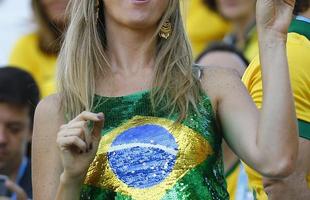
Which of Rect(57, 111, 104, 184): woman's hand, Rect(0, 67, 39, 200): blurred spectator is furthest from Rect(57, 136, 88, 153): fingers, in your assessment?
Rect(0, 67, 39, 200): blurred spectator

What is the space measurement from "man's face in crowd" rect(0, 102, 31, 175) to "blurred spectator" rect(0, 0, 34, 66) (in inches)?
94.0

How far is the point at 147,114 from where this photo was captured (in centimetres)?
371

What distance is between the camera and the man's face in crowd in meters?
5.47

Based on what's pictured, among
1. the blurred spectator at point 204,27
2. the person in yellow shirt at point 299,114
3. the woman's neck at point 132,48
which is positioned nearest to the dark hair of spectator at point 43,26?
the blurred spectator at point 204,27

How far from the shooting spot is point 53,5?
733 cm

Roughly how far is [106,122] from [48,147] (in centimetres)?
22

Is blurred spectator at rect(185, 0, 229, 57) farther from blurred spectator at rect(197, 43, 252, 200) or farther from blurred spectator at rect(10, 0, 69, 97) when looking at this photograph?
blurred spectator at rect(197, 43, 252, 200)

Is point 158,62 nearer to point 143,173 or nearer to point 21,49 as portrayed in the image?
point 143,173

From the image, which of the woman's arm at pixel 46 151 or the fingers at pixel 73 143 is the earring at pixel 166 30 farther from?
the fingers at pixel 73 143

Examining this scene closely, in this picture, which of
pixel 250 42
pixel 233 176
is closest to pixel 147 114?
pixel 233 176

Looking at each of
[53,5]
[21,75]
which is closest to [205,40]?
[53,5]

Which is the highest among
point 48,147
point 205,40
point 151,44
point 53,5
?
point 151,44

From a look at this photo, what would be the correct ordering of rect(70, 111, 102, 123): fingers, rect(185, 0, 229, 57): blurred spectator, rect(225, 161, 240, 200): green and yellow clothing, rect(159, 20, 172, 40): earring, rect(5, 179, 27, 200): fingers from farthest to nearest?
rect(185, 0, 229, 57): blurred spectator
rect(225, 161, 240, 200): green and yellow clothing
rect(5, 179, 27, 200): fingers
rect(159, 20, 172, 40): earring
rect(70, 111, 102, 123): fingers

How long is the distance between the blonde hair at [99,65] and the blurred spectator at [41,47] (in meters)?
3.35
